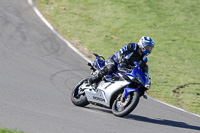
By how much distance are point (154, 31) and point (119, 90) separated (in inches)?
447

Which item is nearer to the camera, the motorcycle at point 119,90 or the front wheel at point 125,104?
the front wheel at point 125,104

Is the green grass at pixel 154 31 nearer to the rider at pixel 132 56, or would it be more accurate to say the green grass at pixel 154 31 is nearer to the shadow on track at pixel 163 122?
the shadow on track at pixel 163 122

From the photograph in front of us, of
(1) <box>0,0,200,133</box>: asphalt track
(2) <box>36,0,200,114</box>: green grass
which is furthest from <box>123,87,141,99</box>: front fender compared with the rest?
(2) <box>36,0,200,114</box>: green grass

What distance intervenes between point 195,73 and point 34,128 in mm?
9710

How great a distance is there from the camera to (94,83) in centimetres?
858

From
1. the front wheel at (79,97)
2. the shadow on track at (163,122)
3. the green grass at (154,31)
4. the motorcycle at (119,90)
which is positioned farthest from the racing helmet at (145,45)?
the green grass at (154,31)

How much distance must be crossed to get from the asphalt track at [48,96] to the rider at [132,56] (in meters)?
1.06

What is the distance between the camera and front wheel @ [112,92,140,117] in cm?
735

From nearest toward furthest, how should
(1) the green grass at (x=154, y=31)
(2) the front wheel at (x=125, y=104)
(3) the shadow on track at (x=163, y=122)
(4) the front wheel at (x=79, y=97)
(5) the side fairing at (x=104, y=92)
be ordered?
(2) the front wheel at (x=125, y=104) → (5) the side fairing at (x=104, y=92) → (3) the shadow on track at (x=163, y=122) → (4) the front wheel at (x=79, y=97) → (1) the green grass at (x=154, y=31)

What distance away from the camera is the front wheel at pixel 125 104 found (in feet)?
24.1

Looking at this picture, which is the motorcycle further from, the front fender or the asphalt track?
the asphalt track

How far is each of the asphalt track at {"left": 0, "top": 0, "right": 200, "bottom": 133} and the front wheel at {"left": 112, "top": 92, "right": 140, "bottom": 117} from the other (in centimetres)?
17

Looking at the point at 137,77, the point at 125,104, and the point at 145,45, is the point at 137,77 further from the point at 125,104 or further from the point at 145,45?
the point at 145,45

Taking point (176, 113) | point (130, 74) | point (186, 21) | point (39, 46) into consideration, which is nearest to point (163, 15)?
point (186, 21)
